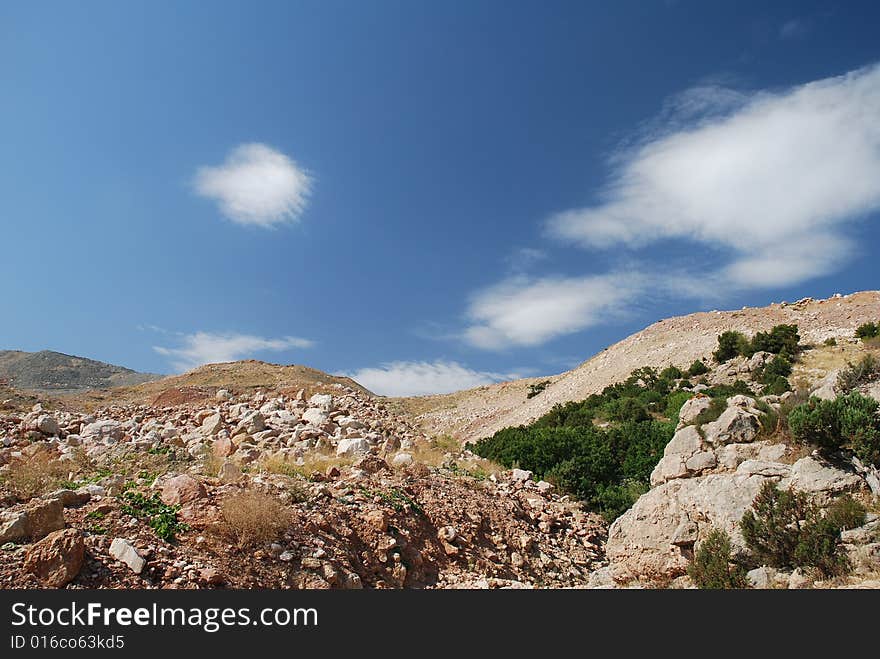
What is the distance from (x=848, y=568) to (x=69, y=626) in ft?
23.4

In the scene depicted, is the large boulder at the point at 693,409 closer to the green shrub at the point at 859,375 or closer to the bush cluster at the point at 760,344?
the green shrub at the point at 859,375

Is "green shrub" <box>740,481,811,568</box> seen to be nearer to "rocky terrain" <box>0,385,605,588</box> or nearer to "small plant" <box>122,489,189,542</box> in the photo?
"rocky terrain" <box>0,385,605,588</box>

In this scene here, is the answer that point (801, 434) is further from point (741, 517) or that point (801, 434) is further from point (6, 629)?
point (6, 629)

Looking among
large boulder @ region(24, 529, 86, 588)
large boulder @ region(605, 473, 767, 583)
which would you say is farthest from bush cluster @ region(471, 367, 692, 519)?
large boulder @ region(24, 529, 86, 588)

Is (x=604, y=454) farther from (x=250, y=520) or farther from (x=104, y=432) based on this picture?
(x=104, y=432)

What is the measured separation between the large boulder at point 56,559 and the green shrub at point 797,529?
7.05 metres

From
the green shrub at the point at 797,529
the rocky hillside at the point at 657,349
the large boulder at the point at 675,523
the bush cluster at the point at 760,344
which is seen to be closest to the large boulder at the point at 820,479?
the green shrub at the point at 797,529

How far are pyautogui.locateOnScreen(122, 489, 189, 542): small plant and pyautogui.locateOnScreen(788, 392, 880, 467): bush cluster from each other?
7.88m

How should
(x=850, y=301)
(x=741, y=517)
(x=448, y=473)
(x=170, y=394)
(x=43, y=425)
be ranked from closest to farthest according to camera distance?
(x=741, y=517), (x=448, y=473), (x=43, y=425), (x=170, y=394), (x=850, y=301)

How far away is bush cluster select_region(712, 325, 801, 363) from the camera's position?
22766 mm

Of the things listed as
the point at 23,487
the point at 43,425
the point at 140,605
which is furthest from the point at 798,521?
the point at 43,425

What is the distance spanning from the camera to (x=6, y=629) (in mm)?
4246

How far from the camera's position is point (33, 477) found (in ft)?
25.3

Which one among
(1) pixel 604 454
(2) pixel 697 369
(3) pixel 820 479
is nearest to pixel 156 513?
(3) pixel 820 479
